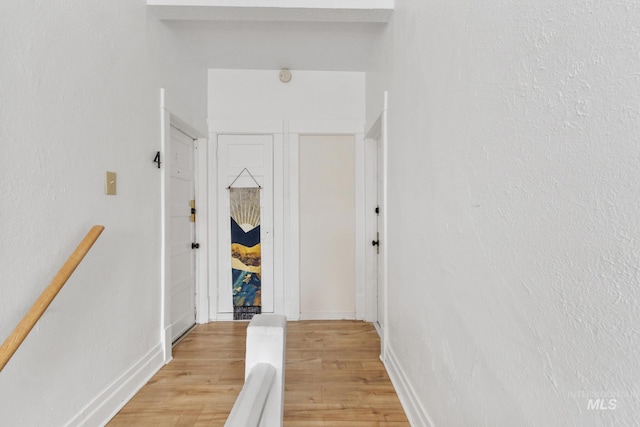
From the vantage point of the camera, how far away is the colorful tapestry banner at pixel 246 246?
128 inches

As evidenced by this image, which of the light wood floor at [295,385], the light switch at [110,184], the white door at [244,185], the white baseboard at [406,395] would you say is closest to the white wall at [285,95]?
the white door at [244,185]

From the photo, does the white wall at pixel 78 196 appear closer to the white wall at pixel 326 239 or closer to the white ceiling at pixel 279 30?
the white ceiling at pixel 279 30

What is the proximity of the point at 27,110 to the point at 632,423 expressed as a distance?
6.57ft

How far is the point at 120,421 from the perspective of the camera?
166 cm

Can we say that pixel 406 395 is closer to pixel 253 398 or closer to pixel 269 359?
pixel 269 359

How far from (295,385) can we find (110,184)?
1.66 metres

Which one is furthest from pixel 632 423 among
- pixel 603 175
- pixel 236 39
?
pixel 236 39

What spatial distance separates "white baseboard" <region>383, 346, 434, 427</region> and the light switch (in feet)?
6.44

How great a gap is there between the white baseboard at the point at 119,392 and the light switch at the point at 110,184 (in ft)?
3.51

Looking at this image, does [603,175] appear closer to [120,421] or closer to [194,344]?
[120,421]

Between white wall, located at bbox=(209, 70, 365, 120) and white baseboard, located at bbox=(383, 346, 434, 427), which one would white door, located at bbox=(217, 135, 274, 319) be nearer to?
white wall, located at bbox=(209, 70, 365, 120)

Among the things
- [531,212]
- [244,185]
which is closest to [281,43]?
[244,185]

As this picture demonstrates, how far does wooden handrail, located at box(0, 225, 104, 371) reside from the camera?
1036 millimetres

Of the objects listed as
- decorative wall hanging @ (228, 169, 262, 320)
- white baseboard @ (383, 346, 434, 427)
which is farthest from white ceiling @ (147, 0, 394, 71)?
white baseboard @ (383, 346, 434, 427)
